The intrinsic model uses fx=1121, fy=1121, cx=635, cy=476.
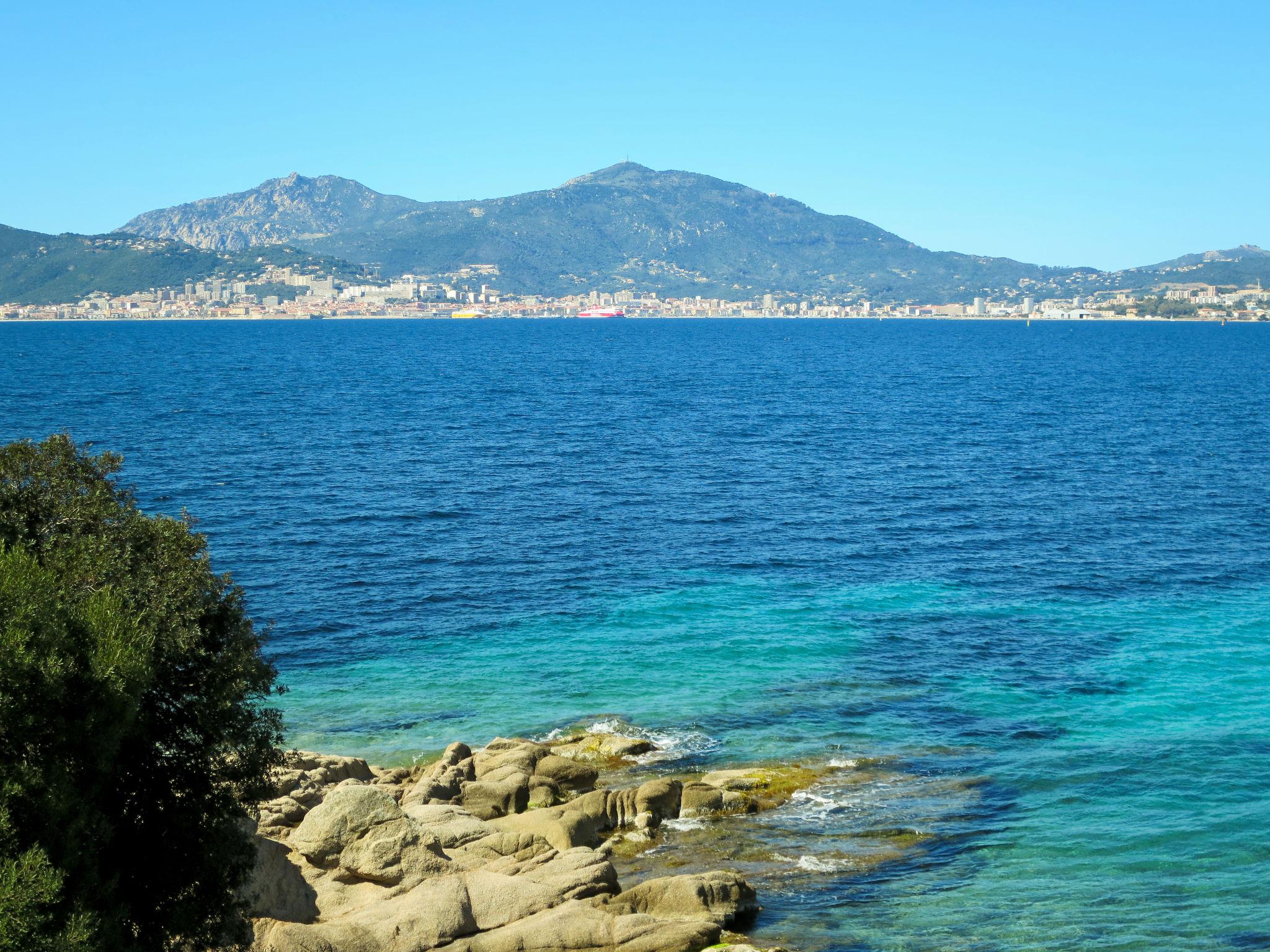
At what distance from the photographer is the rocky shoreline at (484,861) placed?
2284 cm

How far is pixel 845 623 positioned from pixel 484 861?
26.7 meters

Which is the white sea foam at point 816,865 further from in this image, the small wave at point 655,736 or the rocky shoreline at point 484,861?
the small wave at point 655,736

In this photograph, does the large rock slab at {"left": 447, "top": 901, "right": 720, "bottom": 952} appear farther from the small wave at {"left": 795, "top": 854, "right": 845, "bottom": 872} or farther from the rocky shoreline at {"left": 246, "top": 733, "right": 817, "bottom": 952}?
the small wave at {"left": 795, "top": 854, "right": 845, "bottom": 872}

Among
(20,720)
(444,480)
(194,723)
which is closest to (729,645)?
(194,723)

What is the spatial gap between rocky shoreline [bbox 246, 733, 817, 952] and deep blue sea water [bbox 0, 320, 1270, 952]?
2.39 meters

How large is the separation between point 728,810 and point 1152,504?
53.3m

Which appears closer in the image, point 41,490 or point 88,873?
point 88,873

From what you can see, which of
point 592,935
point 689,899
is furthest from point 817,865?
point 592,935

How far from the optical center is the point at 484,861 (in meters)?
26.4

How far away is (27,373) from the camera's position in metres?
152

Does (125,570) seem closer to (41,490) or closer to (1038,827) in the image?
(41,490)

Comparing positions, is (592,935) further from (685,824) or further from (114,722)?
(114,722)

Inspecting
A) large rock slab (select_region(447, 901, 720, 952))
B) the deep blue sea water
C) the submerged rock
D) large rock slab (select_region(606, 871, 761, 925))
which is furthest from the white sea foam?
the submerged rock

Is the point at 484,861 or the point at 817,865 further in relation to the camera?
the point at 817,865
